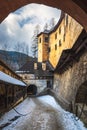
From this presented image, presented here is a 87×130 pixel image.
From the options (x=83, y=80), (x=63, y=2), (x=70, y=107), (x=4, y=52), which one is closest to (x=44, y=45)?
(x=4, y=52)

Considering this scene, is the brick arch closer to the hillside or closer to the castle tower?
the castle tower

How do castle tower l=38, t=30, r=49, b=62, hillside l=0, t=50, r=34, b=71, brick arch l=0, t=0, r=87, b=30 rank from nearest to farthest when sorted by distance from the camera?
brick arch l=0, t=0, r=87, b=30 < castle tower l=38, t=30, r=49, b=62 < hillside l=0, t=50, r=34, b=71

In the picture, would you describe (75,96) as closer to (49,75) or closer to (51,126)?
(51,126)

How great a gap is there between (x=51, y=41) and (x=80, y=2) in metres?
38.5

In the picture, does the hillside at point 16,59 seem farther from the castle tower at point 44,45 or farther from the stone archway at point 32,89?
the stone archway at point 32,89

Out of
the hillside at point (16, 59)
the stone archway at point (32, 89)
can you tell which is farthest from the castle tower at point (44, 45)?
the hillside at point (16, 59)

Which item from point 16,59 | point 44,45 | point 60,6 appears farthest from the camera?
point 16,59

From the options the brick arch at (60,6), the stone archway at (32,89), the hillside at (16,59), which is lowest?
the stone archway at (32,89)

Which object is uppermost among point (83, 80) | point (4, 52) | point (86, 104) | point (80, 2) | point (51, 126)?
point (4, 52)

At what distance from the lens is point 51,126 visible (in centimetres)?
977

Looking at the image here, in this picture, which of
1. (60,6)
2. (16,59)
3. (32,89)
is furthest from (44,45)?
(60,6)

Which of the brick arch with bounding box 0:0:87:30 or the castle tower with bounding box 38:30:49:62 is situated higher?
the castle tower with bounding box 38:30:49:62

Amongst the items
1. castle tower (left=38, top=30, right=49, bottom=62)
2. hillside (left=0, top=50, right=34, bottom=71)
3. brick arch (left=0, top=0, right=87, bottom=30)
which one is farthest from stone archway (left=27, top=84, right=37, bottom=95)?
brick arch (left=0, top=0, right=87, bottom=30)

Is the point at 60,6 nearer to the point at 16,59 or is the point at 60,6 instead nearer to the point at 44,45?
the point at 44,45
